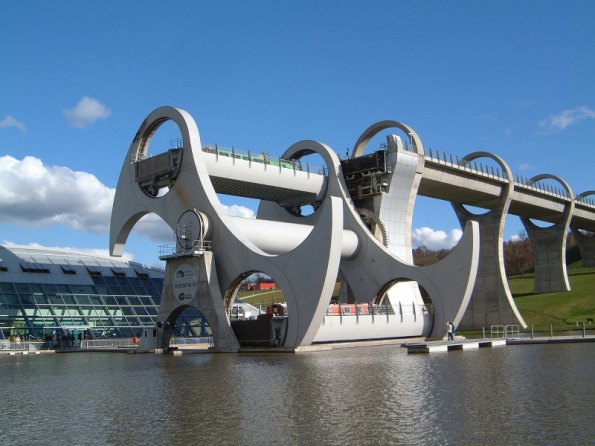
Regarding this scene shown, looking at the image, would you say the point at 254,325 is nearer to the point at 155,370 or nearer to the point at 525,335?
the point at 155,370

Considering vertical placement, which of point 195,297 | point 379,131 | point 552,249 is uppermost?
point 379,131

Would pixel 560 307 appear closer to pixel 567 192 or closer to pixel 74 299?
pixel 567 192

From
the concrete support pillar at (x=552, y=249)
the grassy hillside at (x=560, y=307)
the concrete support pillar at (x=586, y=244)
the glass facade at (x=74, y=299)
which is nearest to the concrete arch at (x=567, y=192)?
the concrete support pillar at (x=552, y=249)

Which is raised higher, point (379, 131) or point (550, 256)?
point (379, 131)

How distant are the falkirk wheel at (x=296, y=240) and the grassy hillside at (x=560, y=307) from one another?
41.6 feet

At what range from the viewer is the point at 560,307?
2219 inches

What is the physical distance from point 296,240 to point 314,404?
24938mm

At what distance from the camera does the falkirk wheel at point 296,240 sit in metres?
31.9

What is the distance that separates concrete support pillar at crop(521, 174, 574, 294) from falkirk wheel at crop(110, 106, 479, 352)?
2642 centimetres

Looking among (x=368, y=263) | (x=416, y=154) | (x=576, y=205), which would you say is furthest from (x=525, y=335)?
(x=576, y=205)

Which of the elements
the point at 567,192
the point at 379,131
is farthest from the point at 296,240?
the point at 567,192

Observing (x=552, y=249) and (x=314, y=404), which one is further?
(x=552, y=249)

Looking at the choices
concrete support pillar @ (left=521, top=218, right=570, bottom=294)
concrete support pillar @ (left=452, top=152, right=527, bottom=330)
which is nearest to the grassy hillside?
concrete support pillar @ (left=521, top=218, right=570, bottom=294)

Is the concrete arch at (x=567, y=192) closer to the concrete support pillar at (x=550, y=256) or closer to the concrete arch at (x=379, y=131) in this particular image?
the concrete support pillar at (x=550, y=256)
